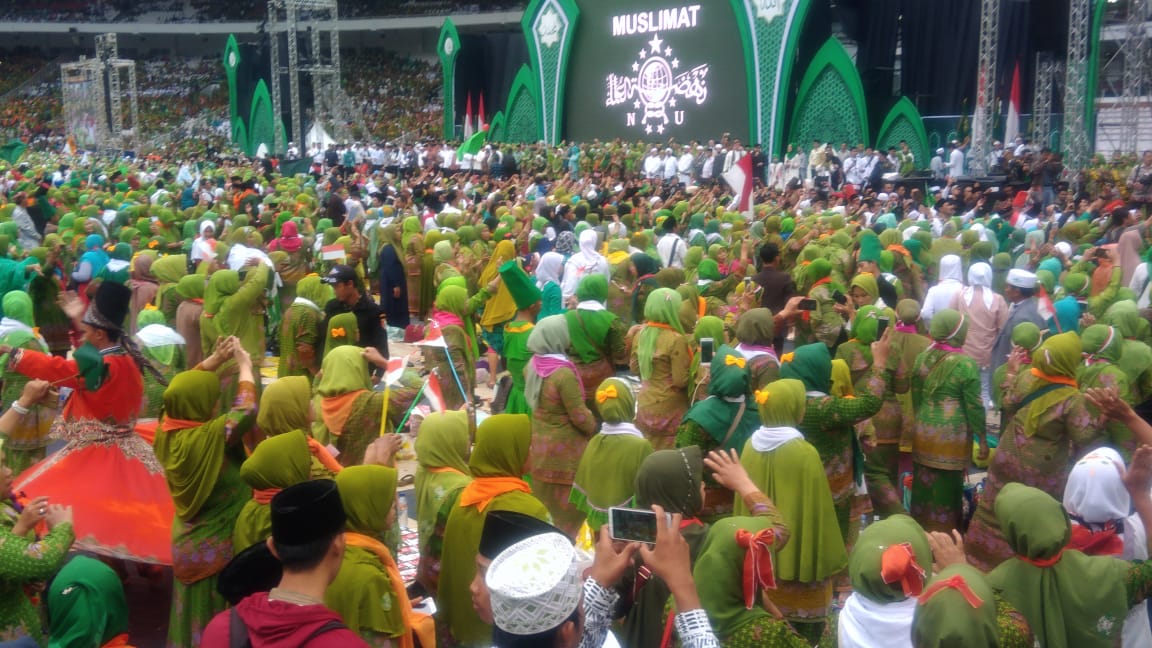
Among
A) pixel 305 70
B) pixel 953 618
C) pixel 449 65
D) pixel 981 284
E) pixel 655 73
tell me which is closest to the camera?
pixel 953 618

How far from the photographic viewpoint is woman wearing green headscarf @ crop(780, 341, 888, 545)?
15.5 feet

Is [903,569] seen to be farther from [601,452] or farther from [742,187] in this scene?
[742,187]

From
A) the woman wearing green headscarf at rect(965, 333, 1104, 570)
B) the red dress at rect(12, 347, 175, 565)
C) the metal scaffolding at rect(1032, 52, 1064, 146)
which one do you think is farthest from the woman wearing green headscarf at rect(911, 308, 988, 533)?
the metal scaffolding at rect(1032, 52, 1064, 146)

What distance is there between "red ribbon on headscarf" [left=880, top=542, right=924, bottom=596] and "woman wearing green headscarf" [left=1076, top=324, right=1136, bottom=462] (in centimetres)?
221

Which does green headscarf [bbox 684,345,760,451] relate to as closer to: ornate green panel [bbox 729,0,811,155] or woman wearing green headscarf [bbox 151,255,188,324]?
woman wearing green headscarf [bbox 151,255,188,324]

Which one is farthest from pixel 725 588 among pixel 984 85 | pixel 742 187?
pixel 984 85

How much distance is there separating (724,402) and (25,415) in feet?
11.5

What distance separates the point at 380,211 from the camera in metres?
12.9

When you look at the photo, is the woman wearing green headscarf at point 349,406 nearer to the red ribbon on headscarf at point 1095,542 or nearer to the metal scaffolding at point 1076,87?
the red ribbon on headscarf at point 1095,542

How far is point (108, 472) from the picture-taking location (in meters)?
4.77

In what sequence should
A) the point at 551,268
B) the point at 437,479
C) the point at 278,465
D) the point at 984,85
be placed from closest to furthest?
the point at 278,465, the point at 437,479, the point at 551,268, the point at 984,85

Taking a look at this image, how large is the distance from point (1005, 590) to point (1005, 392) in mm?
2315

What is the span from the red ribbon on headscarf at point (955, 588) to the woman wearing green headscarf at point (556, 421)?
8.64 ft

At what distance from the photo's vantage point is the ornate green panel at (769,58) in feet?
69.3
